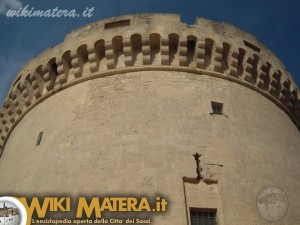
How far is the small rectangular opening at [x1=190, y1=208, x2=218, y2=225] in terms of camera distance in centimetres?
688

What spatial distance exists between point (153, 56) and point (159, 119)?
203 cm

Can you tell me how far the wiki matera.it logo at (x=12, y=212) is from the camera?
657cm

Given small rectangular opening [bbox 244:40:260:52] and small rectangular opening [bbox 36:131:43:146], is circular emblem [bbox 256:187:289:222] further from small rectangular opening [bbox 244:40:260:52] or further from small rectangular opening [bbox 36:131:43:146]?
small rectangular opening [bbox 36:131:43:146]

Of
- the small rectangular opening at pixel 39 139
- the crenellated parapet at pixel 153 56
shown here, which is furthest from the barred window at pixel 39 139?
the crenellated parapet at pixel 153 56

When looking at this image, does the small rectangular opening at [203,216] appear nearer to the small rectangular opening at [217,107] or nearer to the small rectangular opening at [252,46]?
the small rectangular opening at [217,107]

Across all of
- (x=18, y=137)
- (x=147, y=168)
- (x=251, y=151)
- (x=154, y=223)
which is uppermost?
(x=18, y=137)

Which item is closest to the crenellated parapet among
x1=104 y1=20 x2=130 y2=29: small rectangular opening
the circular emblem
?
x1=104 y1=20 x2=130 y2=29: small rectangular opening

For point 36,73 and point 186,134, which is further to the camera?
point 36,73

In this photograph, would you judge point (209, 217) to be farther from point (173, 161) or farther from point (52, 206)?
point (52, 206)

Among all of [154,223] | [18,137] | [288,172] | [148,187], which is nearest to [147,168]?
[148,187]

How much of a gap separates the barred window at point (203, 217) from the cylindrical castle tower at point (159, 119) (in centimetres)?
3

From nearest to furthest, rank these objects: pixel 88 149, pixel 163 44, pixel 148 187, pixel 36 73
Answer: pixel 148 187, pixel 88 149, pixel 163 44, pixel 36 73

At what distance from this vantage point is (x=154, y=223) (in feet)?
21.6

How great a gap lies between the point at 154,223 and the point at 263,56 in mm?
5822
